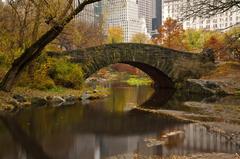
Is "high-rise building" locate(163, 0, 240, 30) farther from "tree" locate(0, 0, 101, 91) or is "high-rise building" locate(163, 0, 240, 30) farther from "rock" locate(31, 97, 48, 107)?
"rock" locate(31, 97, 48, 107)

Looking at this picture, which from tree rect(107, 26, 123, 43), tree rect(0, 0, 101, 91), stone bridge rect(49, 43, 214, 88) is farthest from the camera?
tree rect(107, 26, 123, 43)

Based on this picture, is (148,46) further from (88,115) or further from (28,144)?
(28,144)

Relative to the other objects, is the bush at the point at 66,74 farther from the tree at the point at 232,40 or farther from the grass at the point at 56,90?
the tree at the point at 232,40

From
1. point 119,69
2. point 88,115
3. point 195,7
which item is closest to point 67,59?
point 88,115

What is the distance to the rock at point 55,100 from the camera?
27.7 metres

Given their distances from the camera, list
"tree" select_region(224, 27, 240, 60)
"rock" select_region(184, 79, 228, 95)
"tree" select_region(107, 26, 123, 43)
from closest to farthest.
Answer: "tree" select_region(224, 27, 240, 60)
"rock" select_region(184, 79, 228, 95)
"tree" select_region(107, 26, 123, 43)

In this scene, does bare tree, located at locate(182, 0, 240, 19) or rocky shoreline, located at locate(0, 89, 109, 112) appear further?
rocky shoreline, located at locate(0, 89, 109, 112)

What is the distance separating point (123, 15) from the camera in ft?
270

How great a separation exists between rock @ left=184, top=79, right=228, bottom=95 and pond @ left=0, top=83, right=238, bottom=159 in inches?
595

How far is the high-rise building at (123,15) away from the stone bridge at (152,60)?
3.14 metres

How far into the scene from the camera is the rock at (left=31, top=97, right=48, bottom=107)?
2665 centimetres

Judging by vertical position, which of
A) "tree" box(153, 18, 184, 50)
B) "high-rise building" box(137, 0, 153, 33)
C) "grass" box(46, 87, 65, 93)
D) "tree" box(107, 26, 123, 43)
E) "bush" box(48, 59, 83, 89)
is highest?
"high-rise building" box(137, 0, 153, 33)

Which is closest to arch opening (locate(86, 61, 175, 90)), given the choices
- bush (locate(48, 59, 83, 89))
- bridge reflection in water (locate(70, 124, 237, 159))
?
bush (locate(48, 59, 83, 89))

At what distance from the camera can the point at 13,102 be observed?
82.2 ft
